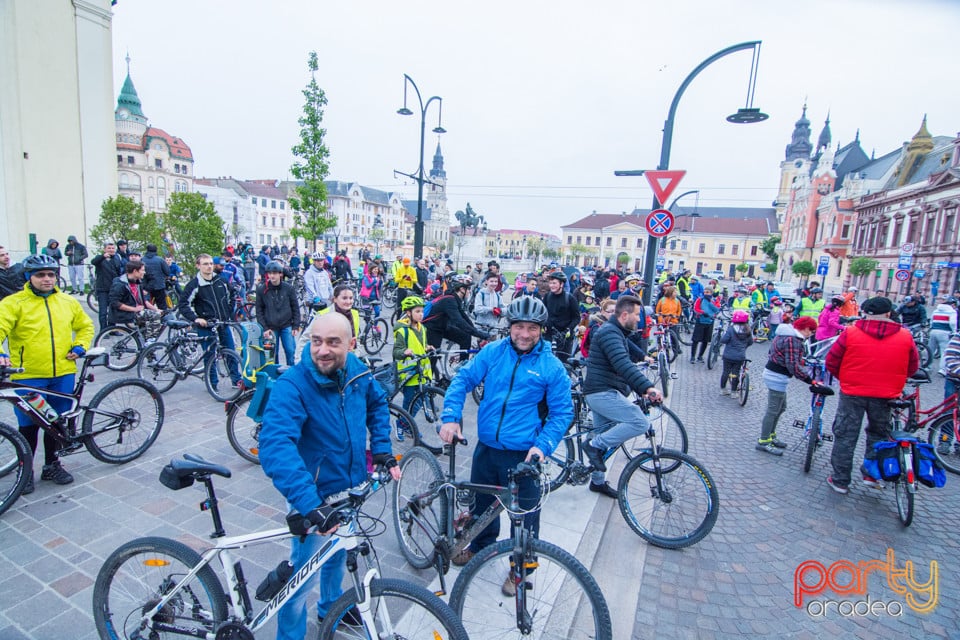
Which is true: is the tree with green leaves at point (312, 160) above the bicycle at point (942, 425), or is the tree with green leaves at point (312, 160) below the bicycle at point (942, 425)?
above

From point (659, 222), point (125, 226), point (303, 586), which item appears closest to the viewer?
point (303, 586)

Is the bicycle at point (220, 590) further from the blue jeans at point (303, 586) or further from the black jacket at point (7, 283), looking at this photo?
the black jacket at point (7, 283)

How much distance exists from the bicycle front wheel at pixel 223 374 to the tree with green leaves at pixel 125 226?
36.7ft

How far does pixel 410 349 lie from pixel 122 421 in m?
2.99

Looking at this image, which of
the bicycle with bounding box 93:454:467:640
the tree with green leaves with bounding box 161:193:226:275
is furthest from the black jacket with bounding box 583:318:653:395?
the tree with green leaves with bounding box 161:193:226:275

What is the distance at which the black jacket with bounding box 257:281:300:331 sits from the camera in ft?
21.9

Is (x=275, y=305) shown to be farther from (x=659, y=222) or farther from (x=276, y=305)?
(x=659, y=222)

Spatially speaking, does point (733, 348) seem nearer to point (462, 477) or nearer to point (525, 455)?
point (462, 477)

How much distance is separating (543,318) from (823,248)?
74.1 metres

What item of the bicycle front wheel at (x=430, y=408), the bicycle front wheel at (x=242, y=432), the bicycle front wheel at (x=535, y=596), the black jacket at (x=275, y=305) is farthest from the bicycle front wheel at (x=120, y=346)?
the bicycle front wheel at (x=535, y=596)

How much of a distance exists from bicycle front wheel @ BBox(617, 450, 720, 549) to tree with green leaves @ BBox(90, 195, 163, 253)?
17.0m

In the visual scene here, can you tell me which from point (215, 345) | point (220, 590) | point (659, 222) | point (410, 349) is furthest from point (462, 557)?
point (659, 222)

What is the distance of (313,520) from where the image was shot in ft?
6.59

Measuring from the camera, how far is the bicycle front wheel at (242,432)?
4.84 metres
